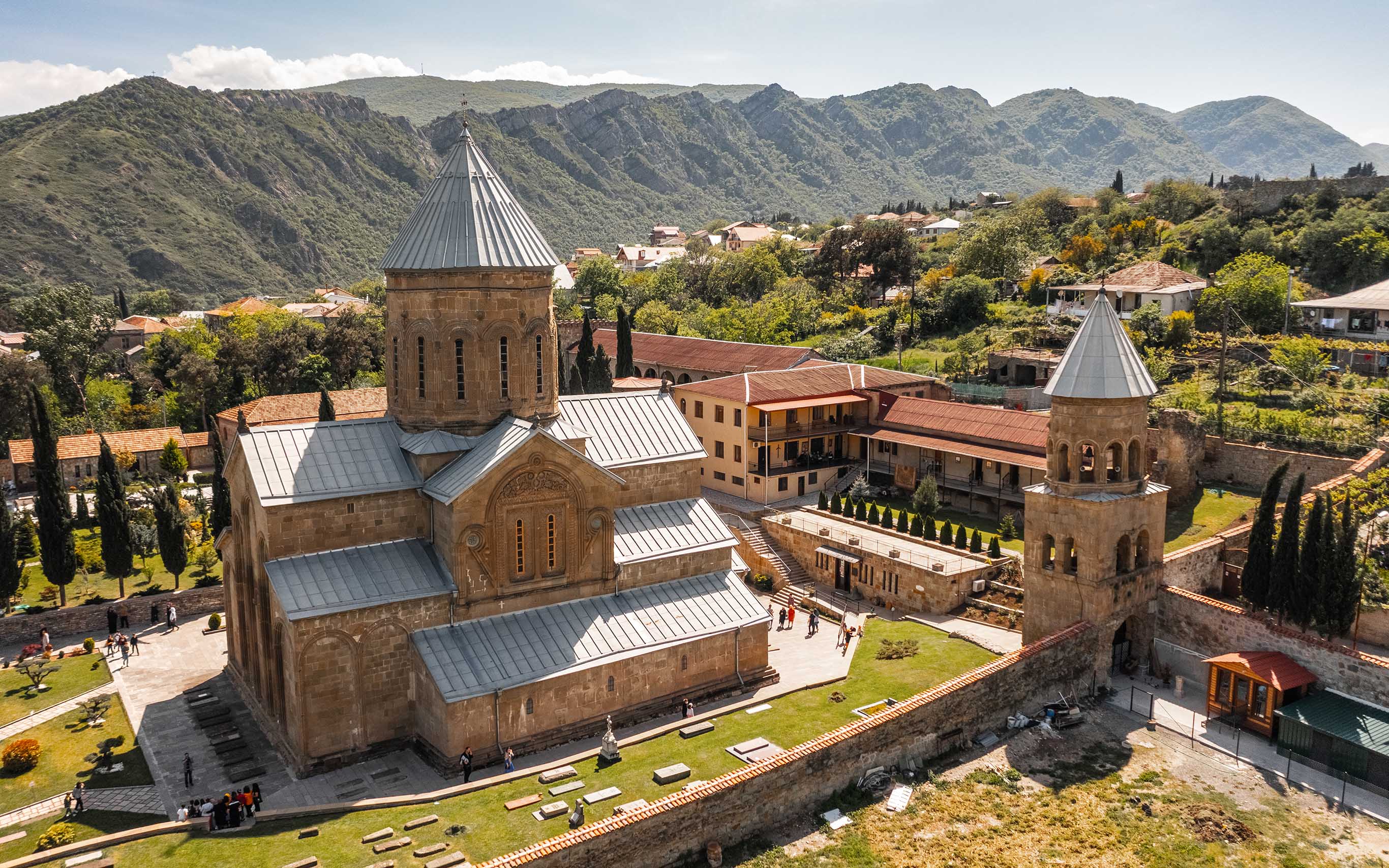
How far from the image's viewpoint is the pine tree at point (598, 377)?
48.9m

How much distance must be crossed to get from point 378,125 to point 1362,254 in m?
157

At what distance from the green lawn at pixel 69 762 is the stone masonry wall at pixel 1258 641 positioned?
24797mm

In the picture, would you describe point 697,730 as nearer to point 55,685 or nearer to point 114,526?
point 55,685

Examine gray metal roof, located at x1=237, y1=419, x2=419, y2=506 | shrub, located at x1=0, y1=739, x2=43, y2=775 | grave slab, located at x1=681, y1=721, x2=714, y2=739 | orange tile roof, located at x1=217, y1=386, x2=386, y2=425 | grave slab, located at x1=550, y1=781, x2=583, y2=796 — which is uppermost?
gray metal roof, located at x1=237, y1=419, x2=419, y2=506

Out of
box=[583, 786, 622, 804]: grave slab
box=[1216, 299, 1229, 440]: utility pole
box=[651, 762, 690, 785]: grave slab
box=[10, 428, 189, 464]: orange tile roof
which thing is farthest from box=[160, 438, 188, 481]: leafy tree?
box=[1216, 299, 1229, 440]: utility pole

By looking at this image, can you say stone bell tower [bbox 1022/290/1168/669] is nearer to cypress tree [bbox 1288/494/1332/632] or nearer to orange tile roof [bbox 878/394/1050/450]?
cypress tree [bbox 1288/494/1332/632]

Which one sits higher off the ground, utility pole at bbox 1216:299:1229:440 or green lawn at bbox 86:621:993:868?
utility pole at bbox 1216:299:1229:440

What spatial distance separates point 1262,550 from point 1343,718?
15.5ft

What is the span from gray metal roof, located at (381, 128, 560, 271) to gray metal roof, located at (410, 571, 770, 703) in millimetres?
8722

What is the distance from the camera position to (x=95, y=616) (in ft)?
99.7

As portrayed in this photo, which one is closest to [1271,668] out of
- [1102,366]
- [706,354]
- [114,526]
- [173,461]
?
[1102,366]

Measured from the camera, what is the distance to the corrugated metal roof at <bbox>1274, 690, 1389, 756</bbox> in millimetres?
19531

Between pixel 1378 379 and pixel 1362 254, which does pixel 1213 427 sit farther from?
pixel 1362 254

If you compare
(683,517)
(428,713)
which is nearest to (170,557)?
(428,713)
